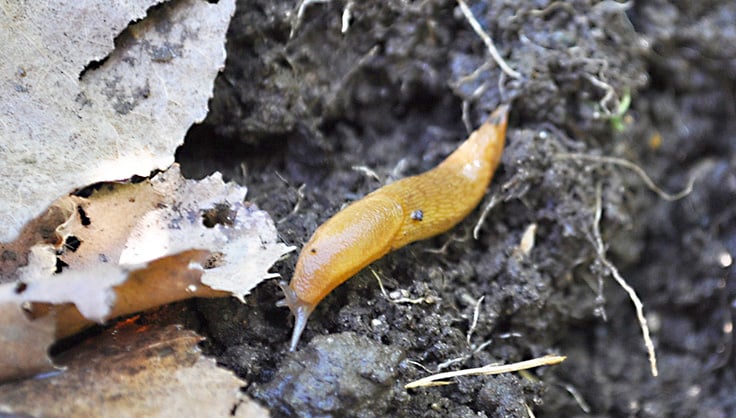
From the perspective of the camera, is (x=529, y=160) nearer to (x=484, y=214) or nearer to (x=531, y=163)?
(x=531, y=163)

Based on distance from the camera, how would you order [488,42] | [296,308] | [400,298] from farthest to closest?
[488,42]
[400,298]
[296,308]

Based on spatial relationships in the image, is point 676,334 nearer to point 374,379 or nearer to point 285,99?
point 374,379

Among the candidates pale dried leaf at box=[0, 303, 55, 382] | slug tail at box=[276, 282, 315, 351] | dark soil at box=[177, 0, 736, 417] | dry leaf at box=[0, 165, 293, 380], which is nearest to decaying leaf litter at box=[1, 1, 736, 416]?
dark soil at box=[177, 0, 736, 417]

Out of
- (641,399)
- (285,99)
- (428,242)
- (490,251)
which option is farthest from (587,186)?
(285,99)

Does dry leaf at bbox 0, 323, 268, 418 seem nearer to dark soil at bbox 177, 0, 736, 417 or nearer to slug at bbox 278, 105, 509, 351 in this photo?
slug at bbox 278, 105, 509, 351

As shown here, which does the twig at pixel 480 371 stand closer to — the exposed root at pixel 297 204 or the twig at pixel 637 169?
the exposed root at pixel 297 204

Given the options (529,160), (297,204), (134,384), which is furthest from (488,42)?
(134,384)
